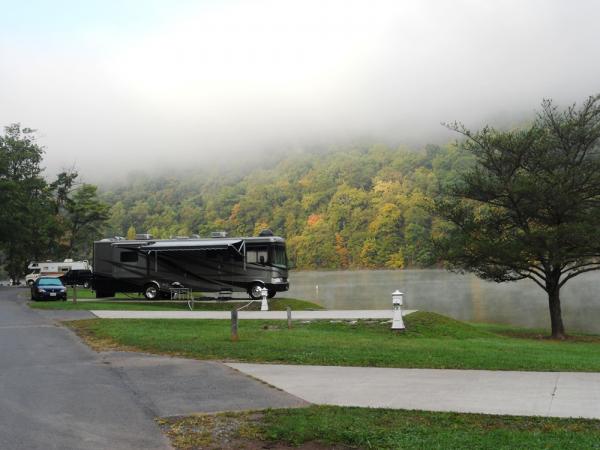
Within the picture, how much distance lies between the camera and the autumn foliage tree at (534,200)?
1016 inches

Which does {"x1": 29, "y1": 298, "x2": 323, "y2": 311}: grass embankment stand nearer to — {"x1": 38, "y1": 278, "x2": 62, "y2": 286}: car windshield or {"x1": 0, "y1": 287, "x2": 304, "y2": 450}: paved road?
{"x1": 38, "y1": 278, "x2": 62, "y2": 286}: car windshield

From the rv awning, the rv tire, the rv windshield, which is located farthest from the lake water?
the rv tire

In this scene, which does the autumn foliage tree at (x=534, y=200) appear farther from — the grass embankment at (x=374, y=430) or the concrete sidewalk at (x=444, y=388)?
the grass embankment at (x=374, y=430)

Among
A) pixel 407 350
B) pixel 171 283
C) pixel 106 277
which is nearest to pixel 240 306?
pixel 171 283

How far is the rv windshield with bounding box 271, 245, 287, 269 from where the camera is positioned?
3147 cm

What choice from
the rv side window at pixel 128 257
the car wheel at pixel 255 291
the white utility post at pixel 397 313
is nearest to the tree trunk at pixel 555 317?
the white utility post at pixel 397 313

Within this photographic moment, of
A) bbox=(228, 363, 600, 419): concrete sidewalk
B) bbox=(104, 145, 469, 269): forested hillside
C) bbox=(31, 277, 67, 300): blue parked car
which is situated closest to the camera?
bbox=(228, 363, 600, 419): concrete sidewalk

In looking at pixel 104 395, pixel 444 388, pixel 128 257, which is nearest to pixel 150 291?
pixel 128 257

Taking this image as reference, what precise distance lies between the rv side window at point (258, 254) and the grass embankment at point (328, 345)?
10.9 metres

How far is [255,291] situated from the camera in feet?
104

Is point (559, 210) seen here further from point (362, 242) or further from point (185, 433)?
point (362, 242)

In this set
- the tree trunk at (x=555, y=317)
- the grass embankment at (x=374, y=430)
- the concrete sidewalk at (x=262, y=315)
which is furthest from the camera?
the tree trunk at (x=555, y=317)

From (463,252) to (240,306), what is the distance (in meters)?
9.87

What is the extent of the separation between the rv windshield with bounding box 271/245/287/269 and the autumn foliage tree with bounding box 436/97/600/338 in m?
7.88
